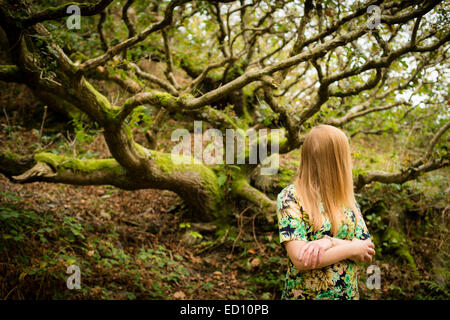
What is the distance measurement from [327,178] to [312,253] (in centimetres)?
51

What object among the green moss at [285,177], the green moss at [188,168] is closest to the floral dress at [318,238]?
the green moss at [188,168]

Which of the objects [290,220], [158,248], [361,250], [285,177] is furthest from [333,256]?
[285,177]

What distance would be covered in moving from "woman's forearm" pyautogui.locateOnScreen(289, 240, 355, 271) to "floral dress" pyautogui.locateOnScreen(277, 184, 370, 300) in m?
0.11

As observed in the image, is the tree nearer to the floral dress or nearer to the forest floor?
the forest floor

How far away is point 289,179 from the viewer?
22.4 ft

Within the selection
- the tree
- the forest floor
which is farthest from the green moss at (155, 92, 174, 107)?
the forest floor

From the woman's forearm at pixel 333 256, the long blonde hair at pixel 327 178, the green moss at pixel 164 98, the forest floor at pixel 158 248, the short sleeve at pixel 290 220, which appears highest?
the green moss at pixel 164 98

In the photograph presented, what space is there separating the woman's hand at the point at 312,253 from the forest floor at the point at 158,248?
317 centimetres

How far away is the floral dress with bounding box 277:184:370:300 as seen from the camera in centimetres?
191

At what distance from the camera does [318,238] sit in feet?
6.50

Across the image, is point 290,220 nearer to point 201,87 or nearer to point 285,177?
point 201,87

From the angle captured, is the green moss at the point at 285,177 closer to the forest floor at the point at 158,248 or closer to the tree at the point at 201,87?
the tree at the point at 201,87

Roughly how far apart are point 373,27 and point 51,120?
31.8ft

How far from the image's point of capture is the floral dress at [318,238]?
6.28 ft
